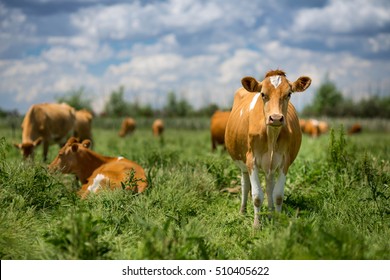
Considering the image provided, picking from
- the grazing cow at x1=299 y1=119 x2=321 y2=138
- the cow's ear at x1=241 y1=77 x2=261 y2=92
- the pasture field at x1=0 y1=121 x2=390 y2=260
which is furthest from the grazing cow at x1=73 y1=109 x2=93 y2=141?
the grazing cow at x1=299 y1=119 x2=321 y2=138

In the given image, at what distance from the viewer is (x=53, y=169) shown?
8.04m

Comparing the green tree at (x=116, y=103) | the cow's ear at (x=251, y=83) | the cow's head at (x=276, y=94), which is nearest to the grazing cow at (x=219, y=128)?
the cow's ear at (x=251, y=83)

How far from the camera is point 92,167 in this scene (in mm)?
8398

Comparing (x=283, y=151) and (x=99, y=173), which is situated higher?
(x=283, y=151)

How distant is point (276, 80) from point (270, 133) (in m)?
0.70

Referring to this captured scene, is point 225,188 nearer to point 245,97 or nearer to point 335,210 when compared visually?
point 245,97

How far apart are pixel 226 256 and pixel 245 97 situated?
3319mm

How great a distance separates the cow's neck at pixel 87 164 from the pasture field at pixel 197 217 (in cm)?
29

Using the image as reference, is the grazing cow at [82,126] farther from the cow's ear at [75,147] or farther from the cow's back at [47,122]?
the cow's ear at [75,147]

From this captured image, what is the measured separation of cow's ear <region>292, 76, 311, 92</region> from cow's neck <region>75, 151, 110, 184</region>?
394cm

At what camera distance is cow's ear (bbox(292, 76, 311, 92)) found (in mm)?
6145

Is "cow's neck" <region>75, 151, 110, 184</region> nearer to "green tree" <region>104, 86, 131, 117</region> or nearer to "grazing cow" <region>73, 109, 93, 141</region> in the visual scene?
"grazing cow" <region>73, 109, 93, 141</region>

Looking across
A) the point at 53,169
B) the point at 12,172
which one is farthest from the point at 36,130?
the point at 12,172

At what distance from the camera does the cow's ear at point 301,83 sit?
6.14 metres
